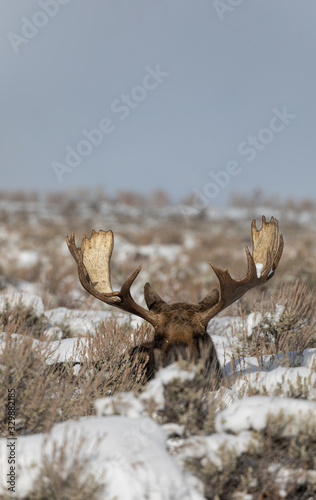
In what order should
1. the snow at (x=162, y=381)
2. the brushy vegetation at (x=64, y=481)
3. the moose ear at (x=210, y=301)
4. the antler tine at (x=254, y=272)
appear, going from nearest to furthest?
the brushy vegetation at (x=64, y=481), the snow at (x=162, y=381), the antler tine at (x=254, y=272), the moose ear at (x=210, y=301)

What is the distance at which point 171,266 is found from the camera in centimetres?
1464

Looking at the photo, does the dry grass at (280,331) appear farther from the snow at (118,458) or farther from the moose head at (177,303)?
the snow at (118,458)

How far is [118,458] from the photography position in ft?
7.28

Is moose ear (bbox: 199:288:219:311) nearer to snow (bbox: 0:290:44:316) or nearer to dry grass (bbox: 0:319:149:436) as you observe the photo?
dry grass (bbox: 0:319:149:436)

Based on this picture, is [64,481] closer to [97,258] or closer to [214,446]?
[214,446]

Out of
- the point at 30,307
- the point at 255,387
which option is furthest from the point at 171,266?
the point at 255,387

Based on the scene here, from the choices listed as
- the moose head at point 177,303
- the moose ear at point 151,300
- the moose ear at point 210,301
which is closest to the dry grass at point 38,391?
the moose head at point 177,303

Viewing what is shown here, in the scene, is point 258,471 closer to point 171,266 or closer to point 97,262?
point 97,262

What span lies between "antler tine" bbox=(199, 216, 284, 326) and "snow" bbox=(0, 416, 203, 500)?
4.59 ft

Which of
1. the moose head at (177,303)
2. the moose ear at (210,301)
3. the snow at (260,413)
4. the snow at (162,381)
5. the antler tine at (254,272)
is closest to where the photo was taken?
the snow at (260,413)

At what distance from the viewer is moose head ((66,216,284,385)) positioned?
3.43 metres

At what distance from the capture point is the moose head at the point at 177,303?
3.43 m

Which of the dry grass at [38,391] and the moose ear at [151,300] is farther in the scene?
the moose ear at [151,300]

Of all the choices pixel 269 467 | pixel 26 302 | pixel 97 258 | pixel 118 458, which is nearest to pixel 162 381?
pixel 118 458
